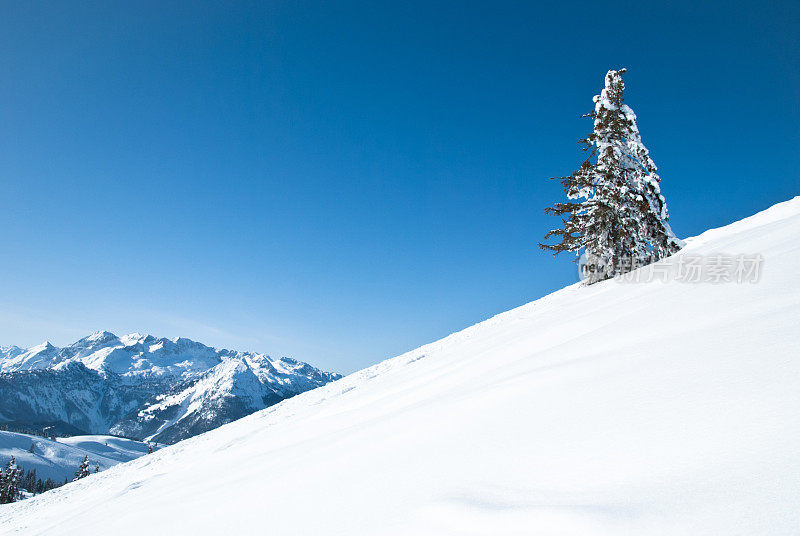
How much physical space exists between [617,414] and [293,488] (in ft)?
8.18

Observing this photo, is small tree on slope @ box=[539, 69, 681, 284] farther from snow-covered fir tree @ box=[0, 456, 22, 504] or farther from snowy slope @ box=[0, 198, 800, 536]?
snow-covered fir tree @ box=[0, 456, 22, 504]

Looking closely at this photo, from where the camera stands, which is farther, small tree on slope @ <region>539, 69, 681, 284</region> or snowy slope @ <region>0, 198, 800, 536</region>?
small tree on slope @ <region>539, 69, 681, 284</region>

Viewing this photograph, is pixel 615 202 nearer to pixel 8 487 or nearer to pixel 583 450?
pixel 583 450

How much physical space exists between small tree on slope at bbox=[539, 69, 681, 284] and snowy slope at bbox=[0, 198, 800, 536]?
30.6ft

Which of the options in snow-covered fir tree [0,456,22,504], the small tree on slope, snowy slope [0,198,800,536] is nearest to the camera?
snowy slope [0,198,800,536]

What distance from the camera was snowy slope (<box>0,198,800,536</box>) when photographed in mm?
1511

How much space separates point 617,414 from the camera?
89.4 inches

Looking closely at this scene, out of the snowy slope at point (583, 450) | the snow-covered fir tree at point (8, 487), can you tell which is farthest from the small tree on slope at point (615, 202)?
the snow-covered fir tree at point (8, 487)

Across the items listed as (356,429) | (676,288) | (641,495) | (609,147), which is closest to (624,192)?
(609,147)

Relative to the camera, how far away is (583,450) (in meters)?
2.05

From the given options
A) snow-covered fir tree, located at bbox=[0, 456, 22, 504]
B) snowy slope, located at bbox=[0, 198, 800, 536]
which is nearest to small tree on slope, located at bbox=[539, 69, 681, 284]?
snowy slope, located at bbox=[0, 198, 800, 536]

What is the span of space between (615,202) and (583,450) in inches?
561

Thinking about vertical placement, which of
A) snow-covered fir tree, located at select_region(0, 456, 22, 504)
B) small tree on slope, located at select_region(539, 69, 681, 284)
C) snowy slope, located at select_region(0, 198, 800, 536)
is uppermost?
small tree on slope, located at select_region(539, 69, 681, 284)

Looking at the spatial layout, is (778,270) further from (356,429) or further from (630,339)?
(356,429)
